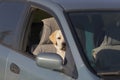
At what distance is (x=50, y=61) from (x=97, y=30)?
0.63 metres

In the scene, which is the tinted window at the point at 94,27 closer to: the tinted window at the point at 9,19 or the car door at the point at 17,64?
the car door at the point at 17,64

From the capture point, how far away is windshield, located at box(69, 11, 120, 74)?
4.44 meters

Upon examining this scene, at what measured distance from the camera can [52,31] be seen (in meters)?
5.25

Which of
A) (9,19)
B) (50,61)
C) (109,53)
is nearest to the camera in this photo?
(50,61)

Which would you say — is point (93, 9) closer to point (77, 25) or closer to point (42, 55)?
point (77, 25)

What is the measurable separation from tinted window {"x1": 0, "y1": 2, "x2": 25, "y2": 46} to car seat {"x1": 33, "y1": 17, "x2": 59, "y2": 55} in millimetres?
354

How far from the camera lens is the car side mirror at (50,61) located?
4.24 metres

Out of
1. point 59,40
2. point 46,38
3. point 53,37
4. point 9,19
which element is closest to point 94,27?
point 59,40

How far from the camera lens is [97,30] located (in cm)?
458

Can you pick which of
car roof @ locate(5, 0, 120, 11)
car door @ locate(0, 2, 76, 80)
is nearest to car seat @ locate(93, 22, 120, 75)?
car roof @ locate(5, 0, 120, 11)

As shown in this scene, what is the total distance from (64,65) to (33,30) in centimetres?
126

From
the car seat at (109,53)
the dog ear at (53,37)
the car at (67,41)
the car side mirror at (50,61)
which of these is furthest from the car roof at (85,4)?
the car side mirror at (50,61)

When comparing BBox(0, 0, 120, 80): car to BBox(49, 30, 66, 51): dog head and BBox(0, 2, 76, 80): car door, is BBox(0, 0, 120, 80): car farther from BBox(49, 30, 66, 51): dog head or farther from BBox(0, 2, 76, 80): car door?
BBox(49, 30, 66, 51): dog head

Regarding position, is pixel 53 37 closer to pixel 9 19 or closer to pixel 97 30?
pixel 97 30
